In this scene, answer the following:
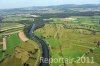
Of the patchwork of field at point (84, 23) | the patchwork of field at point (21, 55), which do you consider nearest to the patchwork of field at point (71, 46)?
the patchwork of field at point (21, 55)

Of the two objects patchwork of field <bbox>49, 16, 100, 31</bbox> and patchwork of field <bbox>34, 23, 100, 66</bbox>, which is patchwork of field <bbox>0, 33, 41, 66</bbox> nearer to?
patchwork of field <bbox>34, 23, 100, 66</bbox>

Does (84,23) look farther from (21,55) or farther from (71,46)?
(21,55)

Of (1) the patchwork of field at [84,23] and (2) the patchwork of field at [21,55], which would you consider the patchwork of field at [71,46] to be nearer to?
(2) the patchwork of field at [21,55]

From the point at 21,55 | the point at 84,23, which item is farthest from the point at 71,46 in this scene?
the point at 84,23

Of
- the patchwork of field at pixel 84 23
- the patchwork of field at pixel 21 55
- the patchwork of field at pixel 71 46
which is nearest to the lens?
the patchwork of field at pixel 21 55

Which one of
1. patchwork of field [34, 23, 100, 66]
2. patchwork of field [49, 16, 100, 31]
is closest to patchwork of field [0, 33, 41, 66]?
patchwork of field [34, 23, 100, 66]

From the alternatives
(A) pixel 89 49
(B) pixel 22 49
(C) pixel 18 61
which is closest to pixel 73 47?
(A) pixel 89 49

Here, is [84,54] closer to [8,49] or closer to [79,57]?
[79,57]

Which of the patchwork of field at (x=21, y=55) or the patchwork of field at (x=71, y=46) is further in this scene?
the patchwork of field at (x=71, y=46)

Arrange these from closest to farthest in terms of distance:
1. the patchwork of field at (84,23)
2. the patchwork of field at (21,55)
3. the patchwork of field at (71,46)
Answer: the patchwork of field at (21,55) → the patchwork of field at (71,46) → the patchwork of field at (84,23)

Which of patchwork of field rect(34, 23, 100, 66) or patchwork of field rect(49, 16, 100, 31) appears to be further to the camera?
patchwork of field rect(49, 16, 100, 31)

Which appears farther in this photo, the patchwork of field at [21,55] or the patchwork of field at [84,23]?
the patchwork of field at [84,23]
